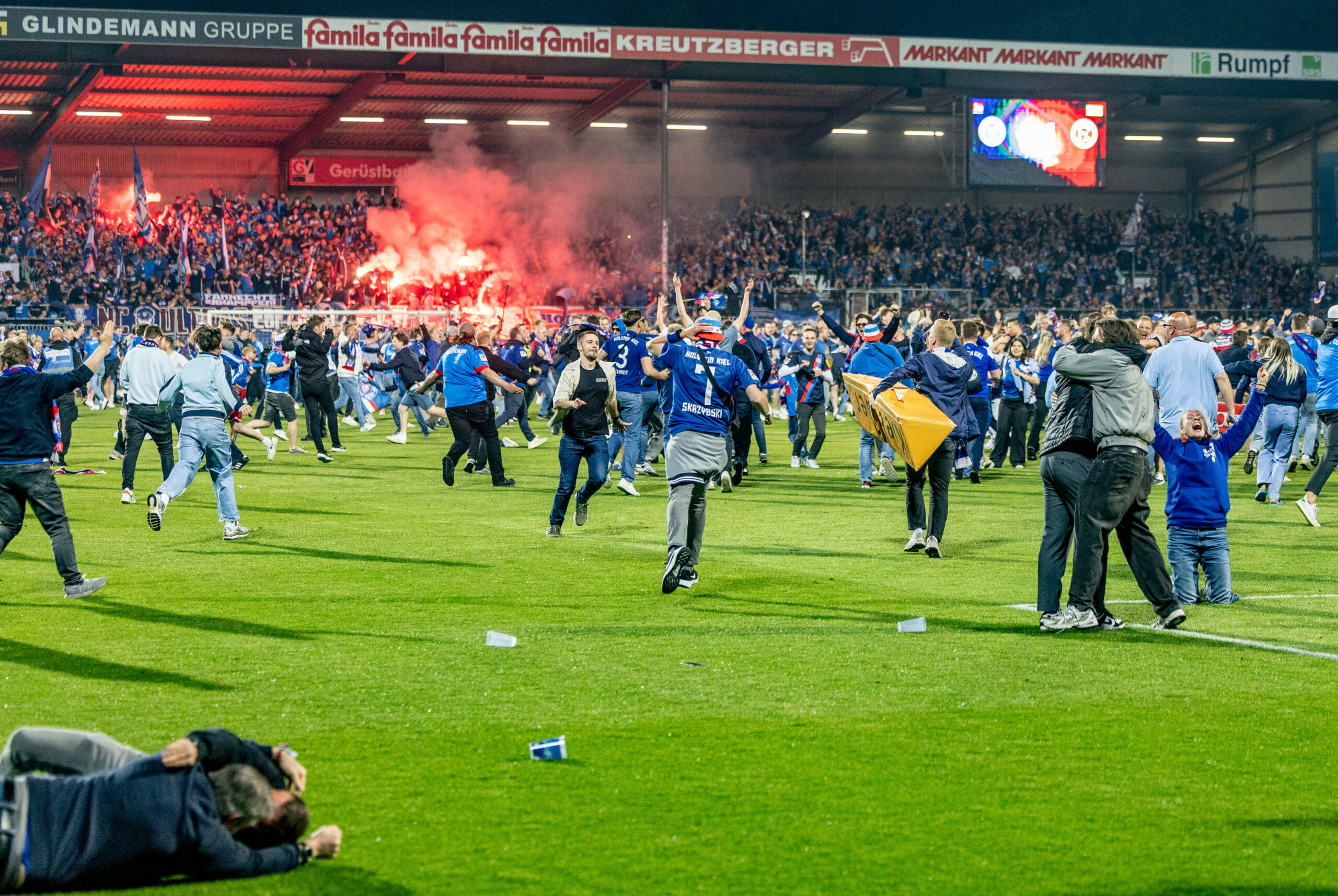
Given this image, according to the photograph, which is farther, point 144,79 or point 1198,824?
point 144,79

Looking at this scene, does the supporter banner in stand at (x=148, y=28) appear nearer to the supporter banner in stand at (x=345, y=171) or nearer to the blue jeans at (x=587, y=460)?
the supporter banner in stand at (x=345, y=171)

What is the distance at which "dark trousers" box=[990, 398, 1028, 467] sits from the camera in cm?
1909

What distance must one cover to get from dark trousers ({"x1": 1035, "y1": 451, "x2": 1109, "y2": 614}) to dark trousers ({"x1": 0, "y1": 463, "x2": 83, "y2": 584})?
21.1ft

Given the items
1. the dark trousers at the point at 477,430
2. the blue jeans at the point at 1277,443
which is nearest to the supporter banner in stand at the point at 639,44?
the dark trousers at the point at 477,430

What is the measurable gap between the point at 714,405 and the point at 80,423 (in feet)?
69.9

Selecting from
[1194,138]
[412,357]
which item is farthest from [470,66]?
[1194,138]

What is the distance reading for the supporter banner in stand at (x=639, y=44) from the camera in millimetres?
34406

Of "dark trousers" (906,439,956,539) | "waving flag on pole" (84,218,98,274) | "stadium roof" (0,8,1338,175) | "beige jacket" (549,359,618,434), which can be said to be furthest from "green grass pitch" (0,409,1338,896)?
"waving flag on pole" (84,218,98,274)

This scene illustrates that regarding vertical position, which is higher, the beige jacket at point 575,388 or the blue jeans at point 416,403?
the beige jacket at point 575,388

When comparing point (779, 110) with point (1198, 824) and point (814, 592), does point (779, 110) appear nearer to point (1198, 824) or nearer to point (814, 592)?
point (814, 592)

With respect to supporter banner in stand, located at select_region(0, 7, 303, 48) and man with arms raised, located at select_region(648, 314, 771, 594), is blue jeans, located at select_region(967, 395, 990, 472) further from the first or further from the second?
supporter banner in stand, located at select_region(0, 7, 303, 48)

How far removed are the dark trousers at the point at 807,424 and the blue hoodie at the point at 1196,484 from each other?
385 inches

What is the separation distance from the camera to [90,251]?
130ft

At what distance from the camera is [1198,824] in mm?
5184
